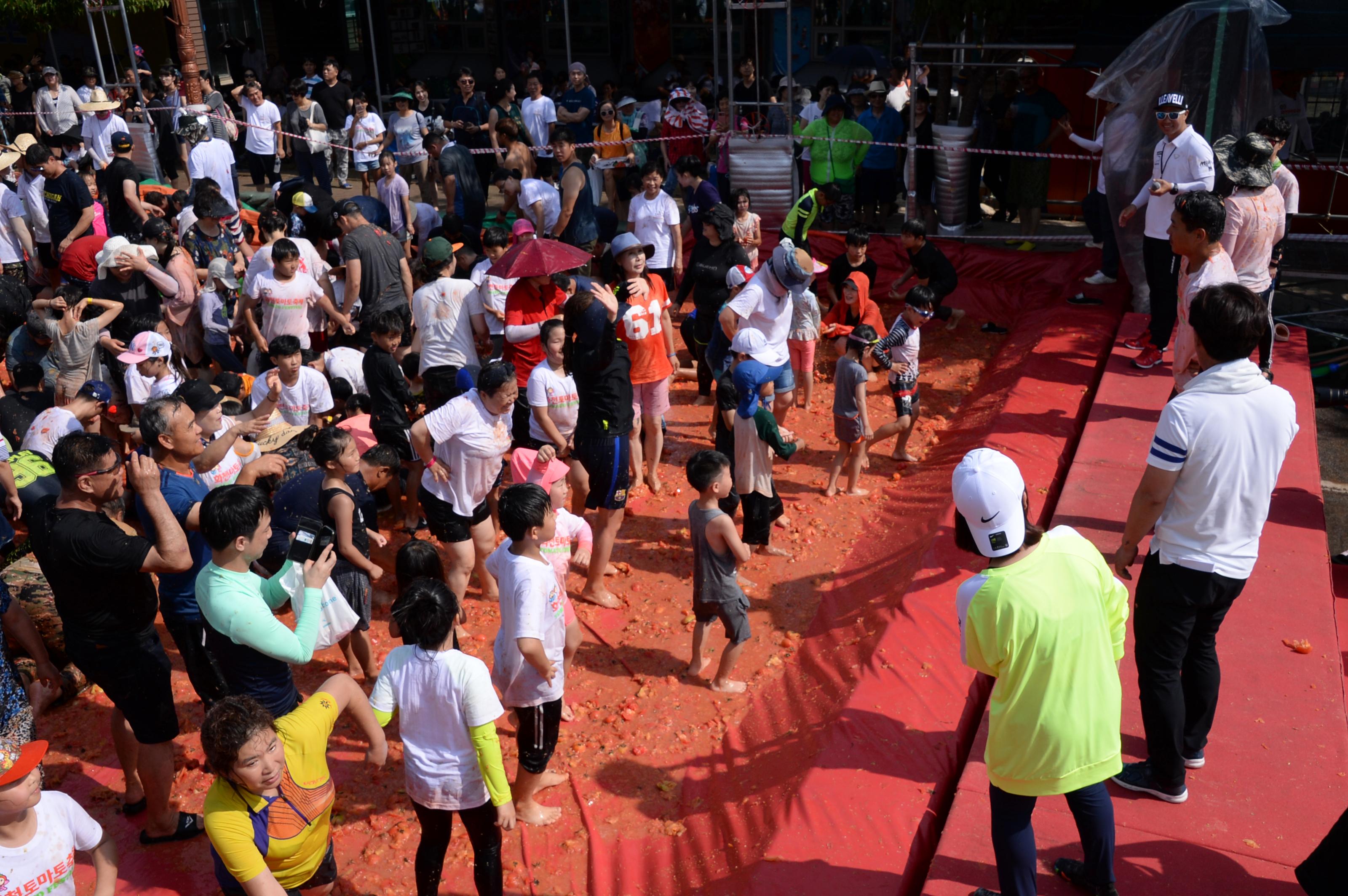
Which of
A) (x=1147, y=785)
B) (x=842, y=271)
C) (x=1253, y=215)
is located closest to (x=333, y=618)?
(x=1147, y=785)

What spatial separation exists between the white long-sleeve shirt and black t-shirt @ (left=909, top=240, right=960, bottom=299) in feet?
5.67

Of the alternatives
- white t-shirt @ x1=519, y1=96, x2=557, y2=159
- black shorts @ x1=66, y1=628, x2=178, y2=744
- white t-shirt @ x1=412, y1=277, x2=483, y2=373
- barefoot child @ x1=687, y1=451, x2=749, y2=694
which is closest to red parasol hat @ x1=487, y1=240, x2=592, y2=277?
white t-shirt @ x1=412, y1=277, x2=483, y2=373

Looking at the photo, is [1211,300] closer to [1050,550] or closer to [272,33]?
[1050,550]

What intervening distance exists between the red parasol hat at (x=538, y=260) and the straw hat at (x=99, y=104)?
8.98 meters

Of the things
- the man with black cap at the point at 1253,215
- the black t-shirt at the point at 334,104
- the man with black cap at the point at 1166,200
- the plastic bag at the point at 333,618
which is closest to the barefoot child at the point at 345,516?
the plastic bag at the point at 333,618

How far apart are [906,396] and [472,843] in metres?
4.75

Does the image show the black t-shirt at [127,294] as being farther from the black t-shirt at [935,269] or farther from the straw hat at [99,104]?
the black t-shirt at [935,269]

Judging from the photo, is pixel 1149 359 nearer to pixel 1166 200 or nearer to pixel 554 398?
pixel 1166 200

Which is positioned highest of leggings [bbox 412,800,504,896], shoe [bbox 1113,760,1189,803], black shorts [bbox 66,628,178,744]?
black shorts [bbox 66,628,178,744]

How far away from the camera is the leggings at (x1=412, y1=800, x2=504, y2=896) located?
13.2 ft

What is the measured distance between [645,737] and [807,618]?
4.76 feet

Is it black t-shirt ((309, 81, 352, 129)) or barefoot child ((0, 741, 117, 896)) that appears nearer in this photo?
barefoot child ((0, 741, 117, 896))

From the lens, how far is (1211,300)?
365cm

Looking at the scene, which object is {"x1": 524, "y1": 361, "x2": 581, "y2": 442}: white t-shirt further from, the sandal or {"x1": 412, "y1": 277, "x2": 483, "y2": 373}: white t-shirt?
the sandal
